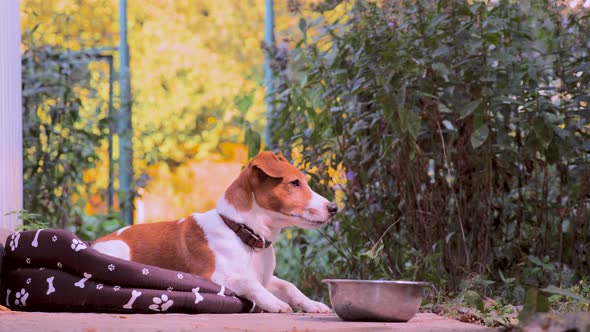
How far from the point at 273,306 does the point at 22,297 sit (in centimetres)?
93

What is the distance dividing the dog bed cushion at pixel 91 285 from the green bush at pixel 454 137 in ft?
4.35

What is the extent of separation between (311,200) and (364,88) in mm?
955

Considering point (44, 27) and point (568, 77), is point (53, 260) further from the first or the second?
point (44, 27)

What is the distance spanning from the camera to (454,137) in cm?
456

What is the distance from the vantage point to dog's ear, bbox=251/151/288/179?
3541 millimetres

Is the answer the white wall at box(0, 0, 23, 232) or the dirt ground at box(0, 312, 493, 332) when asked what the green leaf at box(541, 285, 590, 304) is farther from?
the white wall at box(0, 0, 23, 232)

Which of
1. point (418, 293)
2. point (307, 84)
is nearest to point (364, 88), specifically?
point (307, 84)

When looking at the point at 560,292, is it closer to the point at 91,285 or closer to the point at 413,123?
the point at 91,285

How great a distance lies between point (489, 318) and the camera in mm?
2811

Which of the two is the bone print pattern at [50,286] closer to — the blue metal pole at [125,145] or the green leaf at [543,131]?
the green leaf at [543,131]

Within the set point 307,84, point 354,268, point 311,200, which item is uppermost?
point 307,84

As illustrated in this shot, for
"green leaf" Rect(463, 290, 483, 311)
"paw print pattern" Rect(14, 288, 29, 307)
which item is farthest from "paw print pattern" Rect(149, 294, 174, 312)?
"green leaf" Rect(463, 290, 483, 311)

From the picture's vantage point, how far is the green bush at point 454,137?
4.29 meters

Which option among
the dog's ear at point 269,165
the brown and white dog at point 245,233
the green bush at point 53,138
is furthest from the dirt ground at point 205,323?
the green bush at point 53,138
